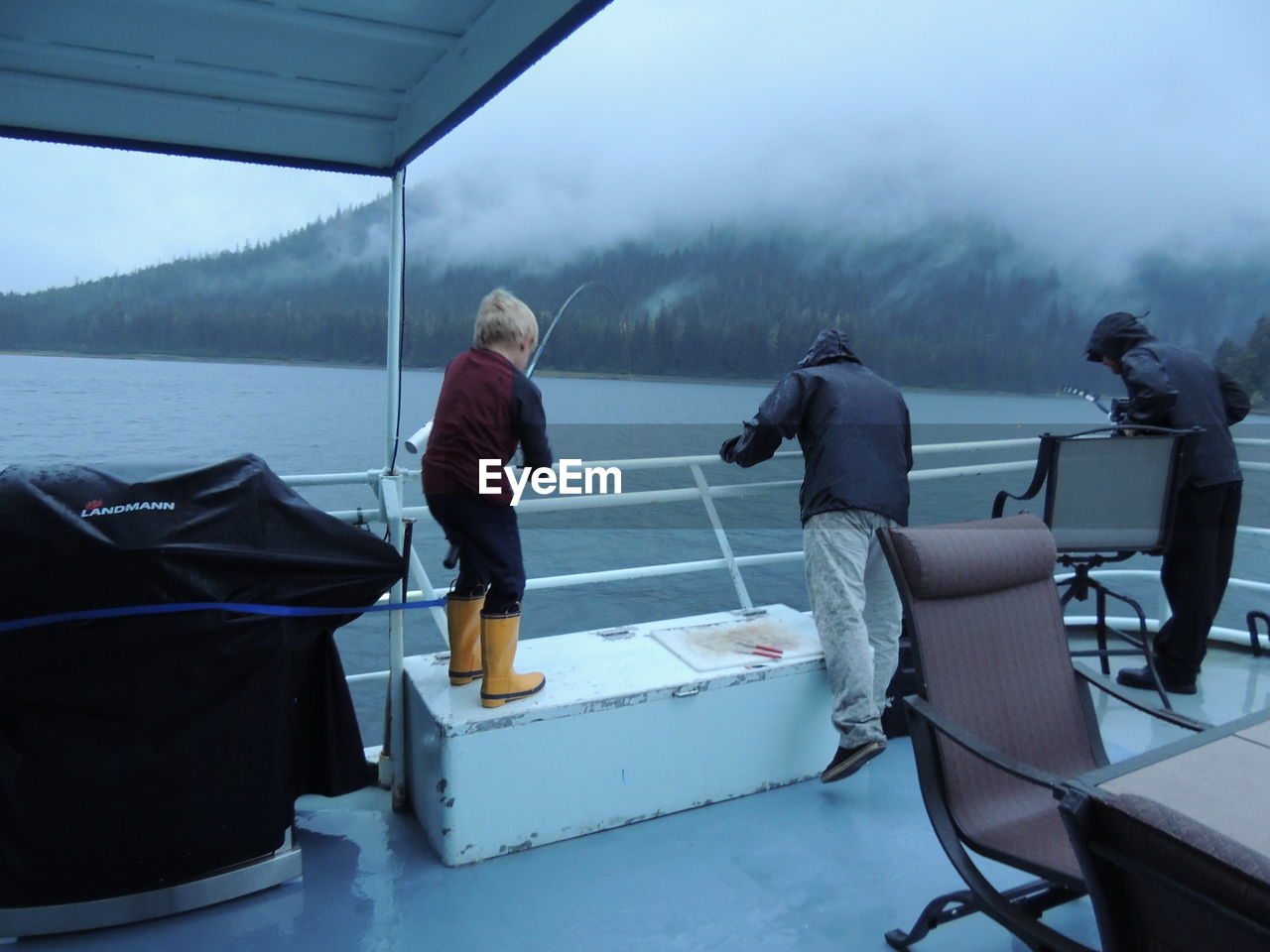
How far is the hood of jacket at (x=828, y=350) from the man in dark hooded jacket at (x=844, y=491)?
0.16ft

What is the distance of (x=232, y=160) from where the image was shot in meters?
2.79

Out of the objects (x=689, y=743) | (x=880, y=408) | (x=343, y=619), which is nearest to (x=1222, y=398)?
(x=880, y=408)

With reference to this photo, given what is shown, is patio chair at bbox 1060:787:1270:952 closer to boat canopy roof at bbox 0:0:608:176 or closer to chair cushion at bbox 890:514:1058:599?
chair cushion at bbox 890:514:1058:599

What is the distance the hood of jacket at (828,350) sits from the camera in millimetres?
2678

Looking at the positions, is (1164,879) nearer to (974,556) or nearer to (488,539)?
(974,556)

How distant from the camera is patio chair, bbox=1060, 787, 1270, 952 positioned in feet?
2.14

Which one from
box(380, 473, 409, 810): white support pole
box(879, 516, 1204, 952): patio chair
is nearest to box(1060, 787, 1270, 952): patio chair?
box(879, 516, 1204, 952): patio chair

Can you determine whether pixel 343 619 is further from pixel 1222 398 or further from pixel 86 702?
pixel 1222 398

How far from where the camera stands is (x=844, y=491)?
2.47 meters

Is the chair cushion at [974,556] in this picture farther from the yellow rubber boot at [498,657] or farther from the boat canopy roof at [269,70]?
the boat canopy roof at [269,70]

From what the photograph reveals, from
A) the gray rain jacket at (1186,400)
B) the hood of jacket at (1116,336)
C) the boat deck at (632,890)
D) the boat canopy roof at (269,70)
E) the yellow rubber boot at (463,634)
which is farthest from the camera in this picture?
the hood of jacket at (1116,336)

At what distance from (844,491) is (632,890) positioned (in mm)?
1228

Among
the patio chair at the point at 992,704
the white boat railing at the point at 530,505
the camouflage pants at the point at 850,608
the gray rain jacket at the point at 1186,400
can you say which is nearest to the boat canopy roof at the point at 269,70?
Result: the white boat railing at the point at 530,505

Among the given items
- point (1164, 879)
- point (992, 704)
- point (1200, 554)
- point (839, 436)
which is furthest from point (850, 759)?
point (1200, 554)
